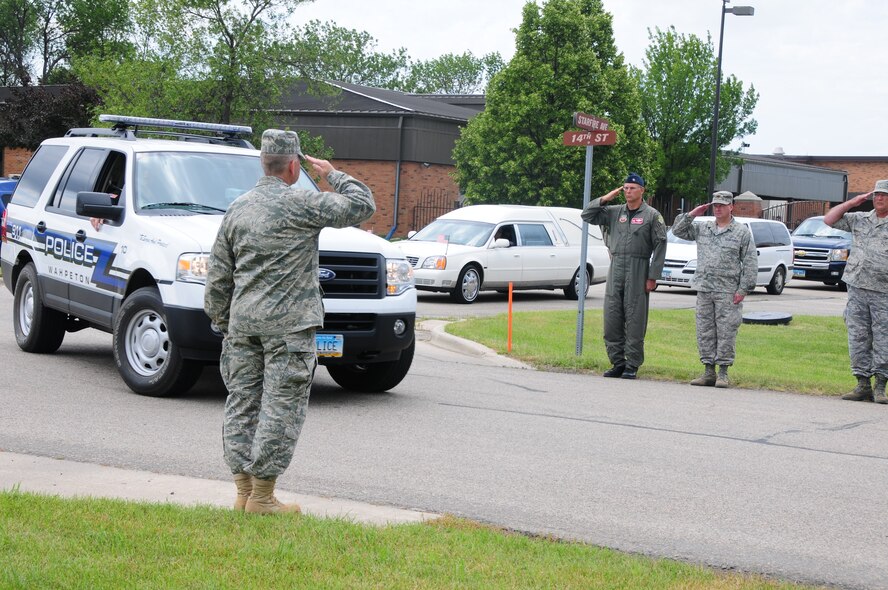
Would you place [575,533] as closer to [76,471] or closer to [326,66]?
[76,471]

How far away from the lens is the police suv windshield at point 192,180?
397 inches

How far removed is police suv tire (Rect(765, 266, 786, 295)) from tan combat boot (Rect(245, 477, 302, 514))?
2464 cm

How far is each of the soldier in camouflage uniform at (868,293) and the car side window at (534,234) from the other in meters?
12.3

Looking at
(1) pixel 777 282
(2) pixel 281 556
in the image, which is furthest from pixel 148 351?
(1) pixel 777 282

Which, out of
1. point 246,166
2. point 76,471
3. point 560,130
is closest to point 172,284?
point 246,166

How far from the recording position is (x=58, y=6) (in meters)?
84.3

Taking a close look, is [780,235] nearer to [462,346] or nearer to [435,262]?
[435,262]

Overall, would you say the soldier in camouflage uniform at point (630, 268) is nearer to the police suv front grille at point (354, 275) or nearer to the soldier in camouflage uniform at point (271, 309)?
the police suv front grille at point (354, 275)

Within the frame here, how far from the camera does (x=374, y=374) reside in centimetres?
A: 1034

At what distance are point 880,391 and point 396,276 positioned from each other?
197 inches

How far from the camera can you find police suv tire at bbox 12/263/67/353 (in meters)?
11.5

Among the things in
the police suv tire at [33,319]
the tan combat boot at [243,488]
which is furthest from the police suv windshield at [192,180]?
the tan combat boot at [243,488]

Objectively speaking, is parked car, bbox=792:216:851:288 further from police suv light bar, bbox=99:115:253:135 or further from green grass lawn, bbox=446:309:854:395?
police suv light bar, bbox=99:115:253:135

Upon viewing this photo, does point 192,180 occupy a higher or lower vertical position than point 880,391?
higher
